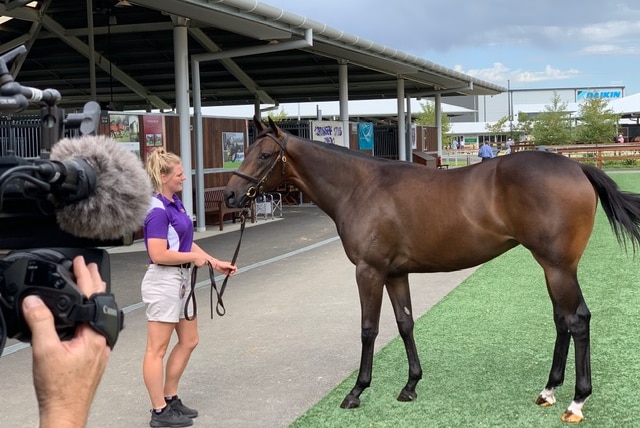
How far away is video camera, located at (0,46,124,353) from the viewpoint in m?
1.41

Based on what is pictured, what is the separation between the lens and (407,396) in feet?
15.9

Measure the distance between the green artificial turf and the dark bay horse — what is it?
167 mm

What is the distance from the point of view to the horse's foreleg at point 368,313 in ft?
15.8

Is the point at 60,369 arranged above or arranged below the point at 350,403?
above

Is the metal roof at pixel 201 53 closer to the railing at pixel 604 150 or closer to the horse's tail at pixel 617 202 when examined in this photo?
the railing at pixel 604 150

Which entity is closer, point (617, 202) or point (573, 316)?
point (573, 316)

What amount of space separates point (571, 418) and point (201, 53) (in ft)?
54.4

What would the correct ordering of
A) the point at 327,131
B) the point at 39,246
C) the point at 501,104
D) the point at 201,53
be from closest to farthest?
the point at 39,246 < the point at 201,53 < the point at 327,131 < the point at 501,104

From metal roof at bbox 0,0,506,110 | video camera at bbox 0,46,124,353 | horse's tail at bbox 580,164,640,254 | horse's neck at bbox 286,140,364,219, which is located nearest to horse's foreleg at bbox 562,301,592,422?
horse's tail at bbox 580,164,640,254

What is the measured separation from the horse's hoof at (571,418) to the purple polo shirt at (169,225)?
264cm

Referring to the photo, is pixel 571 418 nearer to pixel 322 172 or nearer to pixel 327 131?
pixel 322 172

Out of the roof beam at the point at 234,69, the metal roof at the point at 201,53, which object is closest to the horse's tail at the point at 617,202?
the metal roof at the point at 201,53

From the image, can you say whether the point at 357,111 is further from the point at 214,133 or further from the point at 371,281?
the point at 371,281

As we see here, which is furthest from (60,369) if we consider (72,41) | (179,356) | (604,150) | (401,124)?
(604,150)
